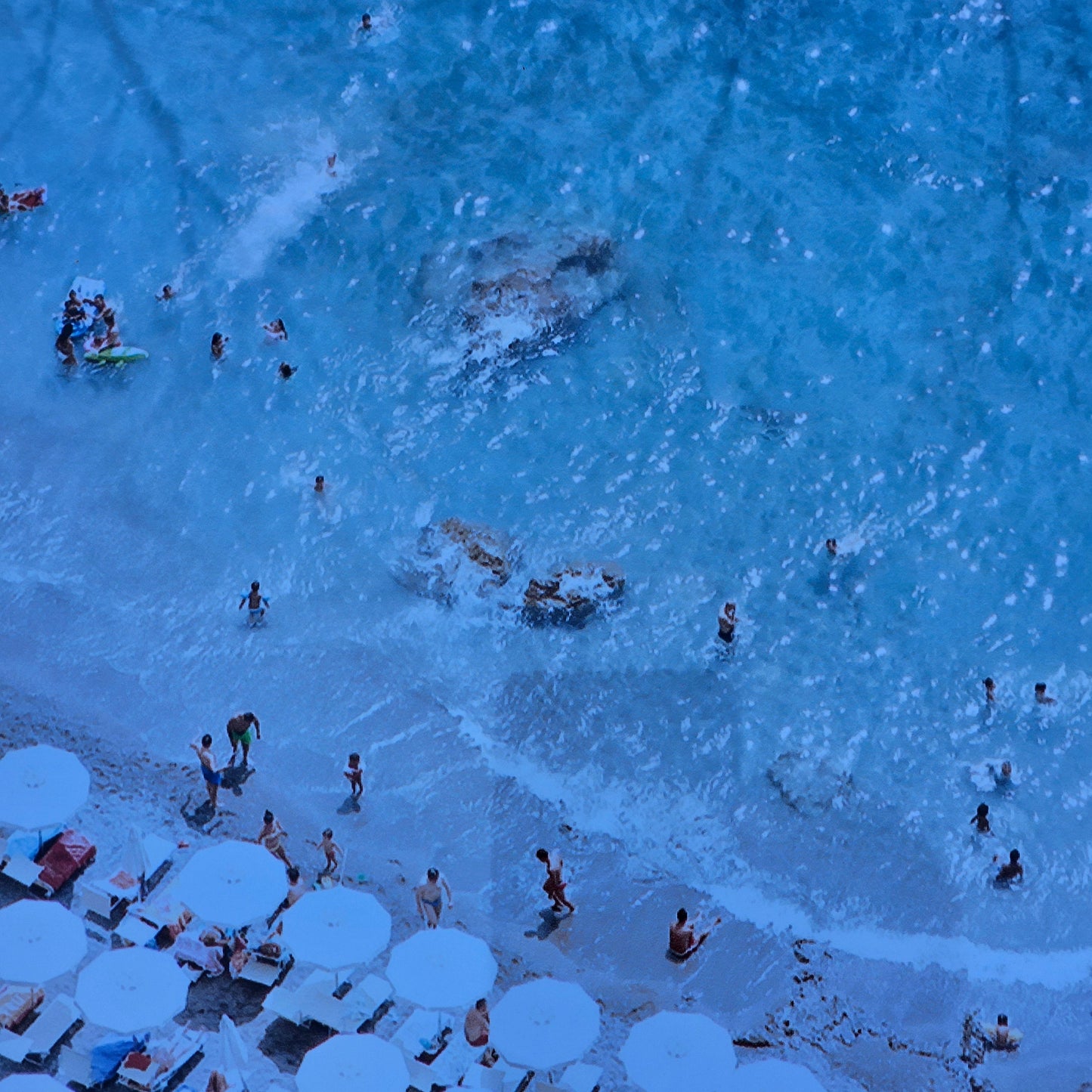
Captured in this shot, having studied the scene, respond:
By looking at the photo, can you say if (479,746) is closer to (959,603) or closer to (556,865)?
(556,865)

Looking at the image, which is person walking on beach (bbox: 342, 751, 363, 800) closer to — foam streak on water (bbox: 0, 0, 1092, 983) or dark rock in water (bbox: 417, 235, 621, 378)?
foam streak on water (bbox: 0, 0, 1092, 983)

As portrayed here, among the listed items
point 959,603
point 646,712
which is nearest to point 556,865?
point 646,712

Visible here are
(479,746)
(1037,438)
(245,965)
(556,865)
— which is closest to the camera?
(245,965)

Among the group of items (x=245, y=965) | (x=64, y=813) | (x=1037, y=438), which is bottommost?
(x=245, y=965)

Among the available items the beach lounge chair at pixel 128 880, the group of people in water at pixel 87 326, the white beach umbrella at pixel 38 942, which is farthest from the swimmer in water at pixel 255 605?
the white beach umbrella at pixel 38 942

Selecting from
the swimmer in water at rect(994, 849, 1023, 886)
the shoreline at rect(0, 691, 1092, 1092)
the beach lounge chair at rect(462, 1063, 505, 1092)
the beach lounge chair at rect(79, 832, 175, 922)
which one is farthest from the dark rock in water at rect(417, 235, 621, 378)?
the beach lounge chair at rect(462, 1063, 505, 1092)

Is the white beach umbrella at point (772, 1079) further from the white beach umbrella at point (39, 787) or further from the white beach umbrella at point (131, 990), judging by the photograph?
the white beach umbrella at point (39, 787)

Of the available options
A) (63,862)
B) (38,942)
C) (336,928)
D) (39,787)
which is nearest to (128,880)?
(63,862)
